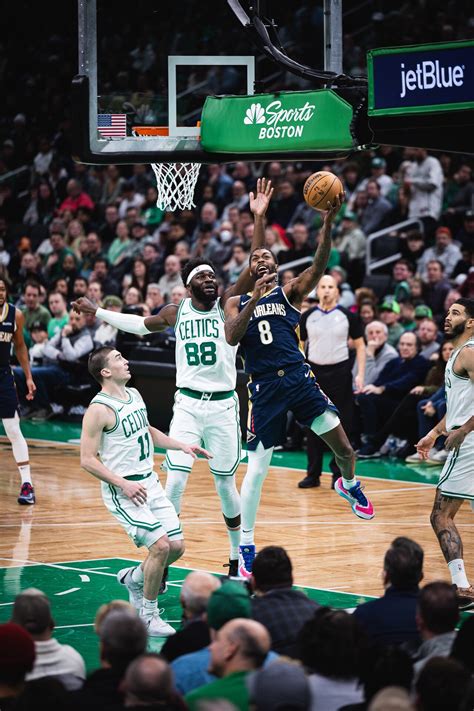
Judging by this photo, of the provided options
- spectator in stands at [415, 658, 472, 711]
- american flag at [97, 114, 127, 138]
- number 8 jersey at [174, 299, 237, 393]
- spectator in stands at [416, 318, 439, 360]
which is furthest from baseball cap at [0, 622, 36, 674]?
spectator in stands at [416, 318, 439, 360]

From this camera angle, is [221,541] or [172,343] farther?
[172,343]

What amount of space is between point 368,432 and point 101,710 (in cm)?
1108

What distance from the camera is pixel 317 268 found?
9.09 metres

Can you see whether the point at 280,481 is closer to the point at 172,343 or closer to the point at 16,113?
the point at 172,343

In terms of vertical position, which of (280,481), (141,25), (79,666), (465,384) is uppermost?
(141,25)

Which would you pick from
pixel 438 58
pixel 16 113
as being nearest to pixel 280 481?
pixel 438 58

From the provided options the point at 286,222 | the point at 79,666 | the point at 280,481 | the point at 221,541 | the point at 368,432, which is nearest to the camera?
the point at 79,666

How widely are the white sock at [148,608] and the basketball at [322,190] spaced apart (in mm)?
3301

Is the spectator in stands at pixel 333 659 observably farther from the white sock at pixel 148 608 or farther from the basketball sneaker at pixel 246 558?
the basketball sneaker at pixel 246 558

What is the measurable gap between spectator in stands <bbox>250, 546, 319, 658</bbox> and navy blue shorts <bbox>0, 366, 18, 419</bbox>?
6.59 metres

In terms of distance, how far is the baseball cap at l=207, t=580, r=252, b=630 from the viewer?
208 inches

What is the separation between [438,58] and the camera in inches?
327

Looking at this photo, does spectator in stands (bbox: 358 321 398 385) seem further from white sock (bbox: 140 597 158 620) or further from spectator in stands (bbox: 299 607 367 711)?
spectator in stands (bbox: 299 607 367 711)

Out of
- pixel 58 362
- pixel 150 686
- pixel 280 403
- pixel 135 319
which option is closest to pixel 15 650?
Answer: pixel 150 686
